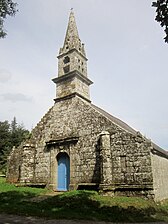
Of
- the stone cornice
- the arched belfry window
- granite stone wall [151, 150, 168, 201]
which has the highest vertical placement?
the arched belfry window

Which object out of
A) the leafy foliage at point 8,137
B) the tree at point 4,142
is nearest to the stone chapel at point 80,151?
the tree at point 4,142

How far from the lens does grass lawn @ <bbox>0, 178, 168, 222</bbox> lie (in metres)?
8.38

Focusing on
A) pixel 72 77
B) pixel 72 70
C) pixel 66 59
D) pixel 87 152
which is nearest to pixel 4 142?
pixel 66 59

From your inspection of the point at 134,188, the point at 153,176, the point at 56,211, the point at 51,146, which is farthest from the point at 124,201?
the point at 51,146

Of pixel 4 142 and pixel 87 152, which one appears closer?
pixel 87 152

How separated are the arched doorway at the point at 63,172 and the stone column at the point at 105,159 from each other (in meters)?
3.19

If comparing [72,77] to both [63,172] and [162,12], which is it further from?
[162,12]

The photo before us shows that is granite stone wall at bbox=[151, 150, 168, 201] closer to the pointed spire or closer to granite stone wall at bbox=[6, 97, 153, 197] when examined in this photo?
granite stone wall at bbox=[6, 97, 153, 197]

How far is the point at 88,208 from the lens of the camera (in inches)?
376

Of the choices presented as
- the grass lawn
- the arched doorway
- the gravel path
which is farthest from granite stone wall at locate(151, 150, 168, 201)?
the gravel path

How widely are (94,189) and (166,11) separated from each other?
10.5 meters

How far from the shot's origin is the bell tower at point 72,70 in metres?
17.1

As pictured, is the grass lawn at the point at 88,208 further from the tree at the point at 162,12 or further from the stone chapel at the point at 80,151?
the tree at the point at 162,12

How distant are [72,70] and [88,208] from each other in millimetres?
10637
